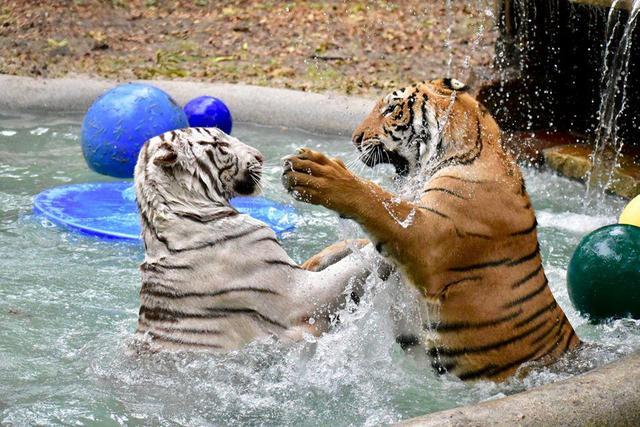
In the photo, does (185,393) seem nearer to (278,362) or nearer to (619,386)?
(278,362)

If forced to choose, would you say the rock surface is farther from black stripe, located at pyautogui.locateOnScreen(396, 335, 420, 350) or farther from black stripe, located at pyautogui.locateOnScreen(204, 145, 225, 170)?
black stripe, located at pyautogui.locateOnScreen(204, 145, 225, 170)

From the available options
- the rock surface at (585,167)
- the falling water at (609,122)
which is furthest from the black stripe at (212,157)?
the rock surface at (585,167)

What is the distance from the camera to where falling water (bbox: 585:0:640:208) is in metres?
6.96

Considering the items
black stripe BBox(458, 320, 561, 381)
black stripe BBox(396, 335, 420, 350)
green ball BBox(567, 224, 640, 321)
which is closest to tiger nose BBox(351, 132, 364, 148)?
black stripe BBox(396, 335, 420, 350)

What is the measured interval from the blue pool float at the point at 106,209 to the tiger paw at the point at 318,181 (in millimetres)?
2353

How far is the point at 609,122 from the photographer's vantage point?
746 centimetres

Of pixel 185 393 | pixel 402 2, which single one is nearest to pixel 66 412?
pixel 185 393

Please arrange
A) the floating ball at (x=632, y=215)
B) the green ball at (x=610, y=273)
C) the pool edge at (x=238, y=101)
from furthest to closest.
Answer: the pool edge at (x=238, y=101) < the floating ball at (x=632, y=215) < the green ball at (x=610, y=273)

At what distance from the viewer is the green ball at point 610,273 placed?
182 inches

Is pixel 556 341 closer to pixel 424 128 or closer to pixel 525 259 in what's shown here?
pixel 525 259

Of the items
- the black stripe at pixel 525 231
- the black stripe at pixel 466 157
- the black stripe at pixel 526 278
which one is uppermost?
the black stripe at pixel 466 157

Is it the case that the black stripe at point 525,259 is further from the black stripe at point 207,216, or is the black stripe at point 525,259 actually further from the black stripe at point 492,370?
the black stripe at point 207,216

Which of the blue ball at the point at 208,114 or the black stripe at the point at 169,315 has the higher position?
the black stripe at the point at 169,315

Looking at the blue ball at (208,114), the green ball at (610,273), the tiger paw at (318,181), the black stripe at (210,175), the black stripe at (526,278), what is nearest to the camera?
the tiger paw at (318,181)
